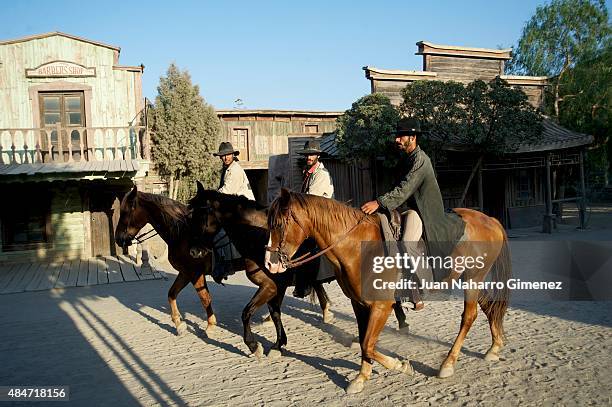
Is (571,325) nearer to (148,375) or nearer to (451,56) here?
(148,375)

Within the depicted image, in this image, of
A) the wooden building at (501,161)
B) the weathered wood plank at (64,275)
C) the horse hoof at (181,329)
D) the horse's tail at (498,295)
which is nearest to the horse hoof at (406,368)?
the horse's tail at (498,295)

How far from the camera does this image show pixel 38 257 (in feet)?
47.4

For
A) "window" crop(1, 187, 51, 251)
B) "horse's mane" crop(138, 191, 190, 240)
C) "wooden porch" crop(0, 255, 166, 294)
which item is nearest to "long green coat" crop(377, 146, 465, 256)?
"horse's mane" crop(138, 191, 190, 240)

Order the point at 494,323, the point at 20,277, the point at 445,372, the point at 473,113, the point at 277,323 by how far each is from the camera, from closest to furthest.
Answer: the point at 445,372 → the point at 494,323 → the point at 277,323 → the point at 20,277 → the point at 473,113

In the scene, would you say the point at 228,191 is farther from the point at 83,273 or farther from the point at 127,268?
the point at 83,273

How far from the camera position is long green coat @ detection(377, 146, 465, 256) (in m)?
4.29

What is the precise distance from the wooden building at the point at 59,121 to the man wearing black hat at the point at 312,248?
9079 mm

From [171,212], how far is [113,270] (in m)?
7.26

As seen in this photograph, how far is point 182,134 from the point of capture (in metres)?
19.2

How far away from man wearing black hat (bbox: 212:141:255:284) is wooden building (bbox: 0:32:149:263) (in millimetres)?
8098

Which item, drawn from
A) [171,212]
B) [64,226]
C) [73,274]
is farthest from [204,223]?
[64,226]

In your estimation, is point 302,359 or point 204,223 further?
point 204,223

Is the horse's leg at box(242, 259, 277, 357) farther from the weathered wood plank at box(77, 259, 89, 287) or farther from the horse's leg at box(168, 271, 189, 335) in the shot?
the weathered wood plank at box(77, 259, 89, 287)

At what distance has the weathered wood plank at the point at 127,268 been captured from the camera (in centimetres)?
1152
